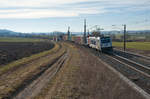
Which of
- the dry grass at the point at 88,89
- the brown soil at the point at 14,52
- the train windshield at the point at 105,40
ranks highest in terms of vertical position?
the train windshield at the point at 105,40

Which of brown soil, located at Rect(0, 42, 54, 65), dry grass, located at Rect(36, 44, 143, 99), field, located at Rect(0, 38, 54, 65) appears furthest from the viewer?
field, located at Rect(0, 38, 54, 65)

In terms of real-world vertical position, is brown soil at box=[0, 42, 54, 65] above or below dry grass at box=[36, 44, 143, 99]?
above

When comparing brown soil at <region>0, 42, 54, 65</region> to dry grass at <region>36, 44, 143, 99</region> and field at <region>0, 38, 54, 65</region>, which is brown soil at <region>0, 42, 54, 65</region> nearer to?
field at <region>0, 38, 54, 65</region>

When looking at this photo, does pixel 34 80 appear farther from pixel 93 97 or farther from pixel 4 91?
pixel 93 97

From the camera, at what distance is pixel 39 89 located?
1505cm

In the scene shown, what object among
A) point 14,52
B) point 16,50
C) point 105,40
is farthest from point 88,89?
point 16,50

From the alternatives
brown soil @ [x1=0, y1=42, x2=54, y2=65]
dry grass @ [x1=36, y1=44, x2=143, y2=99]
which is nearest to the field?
brown soil @ [x1=0, y1=42, x2=54, y2=65]

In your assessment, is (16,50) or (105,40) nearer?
(105,40)

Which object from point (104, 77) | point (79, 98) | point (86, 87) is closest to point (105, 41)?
point (104, 77)

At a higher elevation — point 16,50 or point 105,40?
point 105,40

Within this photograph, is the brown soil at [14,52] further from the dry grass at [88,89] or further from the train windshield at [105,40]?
the dry grass at [88,89]

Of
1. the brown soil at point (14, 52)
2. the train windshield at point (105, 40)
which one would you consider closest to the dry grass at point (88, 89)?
the brown soil at point (14, 52)

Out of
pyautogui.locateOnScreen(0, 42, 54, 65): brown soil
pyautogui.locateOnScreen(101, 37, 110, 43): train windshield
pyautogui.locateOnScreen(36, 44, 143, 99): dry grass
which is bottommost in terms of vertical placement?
pyautogui.locateOnScreen(36, 44, 143, 99): dry grass

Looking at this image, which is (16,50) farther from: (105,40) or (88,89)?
(88,89)
